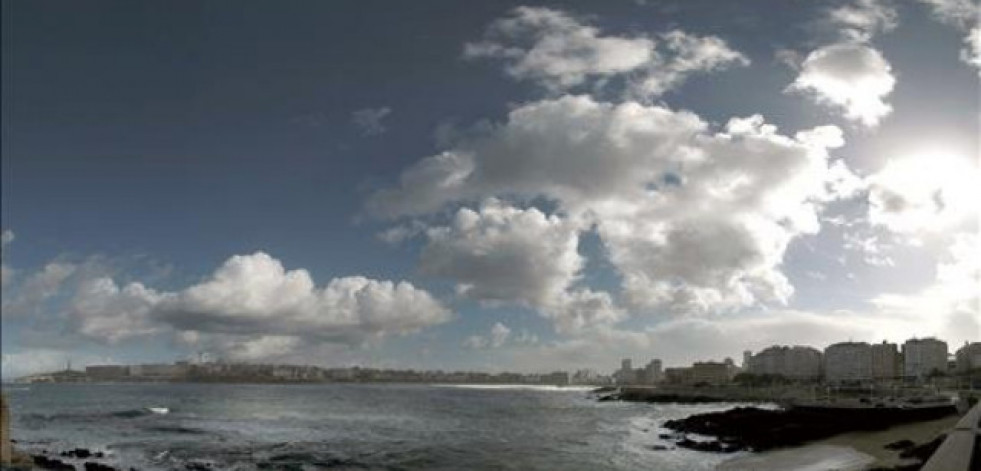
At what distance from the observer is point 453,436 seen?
199ft

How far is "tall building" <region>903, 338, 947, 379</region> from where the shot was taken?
18612cm

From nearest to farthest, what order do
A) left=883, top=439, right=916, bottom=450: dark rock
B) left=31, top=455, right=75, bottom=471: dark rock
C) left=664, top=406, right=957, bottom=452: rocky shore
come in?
left=31, top=455, right=75, bottom=471: dark rock < left=883, top=439, right=916, bottom=450: dark rock < left=664, top=406, right=957, bottom=452: rocky shore

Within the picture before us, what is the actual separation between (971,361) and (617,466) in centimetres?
16291

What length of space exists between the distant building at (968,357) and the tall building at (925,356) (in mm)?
3207

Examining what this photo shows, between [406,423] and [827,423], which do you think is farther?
[406,423]

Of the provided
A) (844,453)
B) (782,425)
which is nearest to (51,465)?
(844,453)

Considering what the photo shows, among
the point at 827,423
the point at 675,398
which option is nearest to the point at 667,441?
the point at 827,423

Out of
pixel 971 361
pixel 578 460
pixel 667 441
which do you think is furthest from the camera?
pixel 971 361

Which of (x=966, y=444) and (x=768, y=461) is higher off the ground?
(x=966, y=444)

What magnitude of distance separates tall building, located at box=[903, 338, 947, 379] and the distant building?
3.21m

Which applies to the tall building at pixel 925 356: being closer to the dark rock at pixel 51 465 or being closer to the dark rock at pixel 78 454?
the dark rock at pixel 78 454

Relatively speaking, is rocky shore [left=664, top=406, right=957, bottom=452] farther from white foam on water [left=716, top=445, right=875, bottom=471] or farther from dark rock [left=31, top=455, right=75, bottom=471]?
dark rock [left=31, top=455, right=75, bottom=471]

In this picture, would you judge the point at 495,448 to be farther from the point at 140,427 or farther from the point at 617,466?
the point at 140,427

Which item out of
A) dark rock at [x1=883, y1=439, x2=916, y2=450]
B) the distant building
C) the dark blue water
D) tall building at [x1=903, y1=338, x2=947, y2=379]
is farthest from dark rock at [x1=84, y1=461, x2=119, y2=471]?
tall building at [x1=903, y1=338, x2=947, y2=379]
